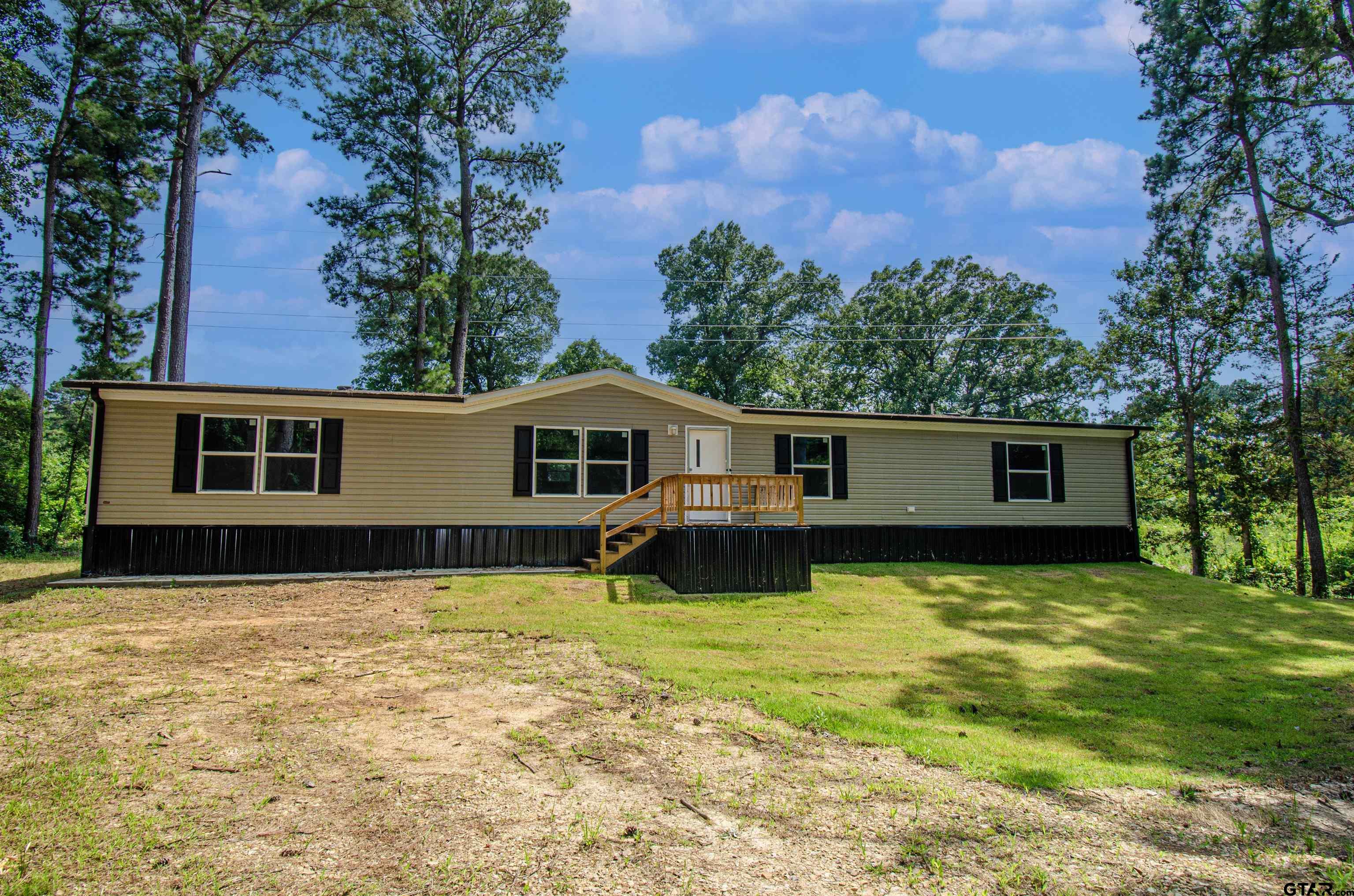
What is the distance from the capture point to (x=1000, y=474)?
48.0ft

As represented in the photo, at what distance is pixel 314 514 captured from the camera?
1127cm

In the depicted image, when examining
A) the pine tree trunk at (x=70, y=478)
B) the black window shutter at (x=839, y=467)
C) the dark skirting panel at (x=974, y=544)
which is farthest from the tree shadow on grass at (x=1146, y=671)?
the pine tree trunk at (x=70, y=478)

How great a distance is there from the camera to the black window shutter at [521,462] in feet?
39.9

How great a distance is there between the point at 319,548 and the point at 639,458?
571 centimetres

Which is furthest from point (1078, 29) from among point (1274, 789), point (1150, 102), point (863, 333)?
point (863, 333)

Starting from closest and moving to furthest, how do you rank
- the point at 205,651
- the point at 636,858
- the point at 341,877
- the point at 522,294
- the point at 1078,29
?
the point at 341,877 < the point at 636,858 < the point at 205,651 < the point at 1078,29 < the point at 522,294

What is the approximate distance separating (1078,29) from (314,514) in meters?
16.6

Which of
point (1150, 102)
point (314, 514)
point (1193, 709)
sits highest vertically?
point (1150, 102)

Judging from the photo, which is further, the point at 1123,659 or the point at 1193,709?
the point at 1123,659

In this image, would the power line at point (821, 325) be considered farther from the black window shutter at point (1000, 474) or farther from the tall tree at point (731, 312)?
the black window shutter at point (1000, 474)

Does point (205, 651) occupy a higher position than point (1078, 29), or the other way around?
point (1078, 29)

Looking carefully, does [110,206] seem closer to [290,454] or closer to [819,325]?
[290,454]

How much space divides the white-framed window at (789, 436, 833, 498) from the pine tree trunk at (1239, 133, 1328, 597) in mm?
10764

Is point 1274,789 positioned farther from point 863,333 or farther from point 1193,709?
point 863,333
